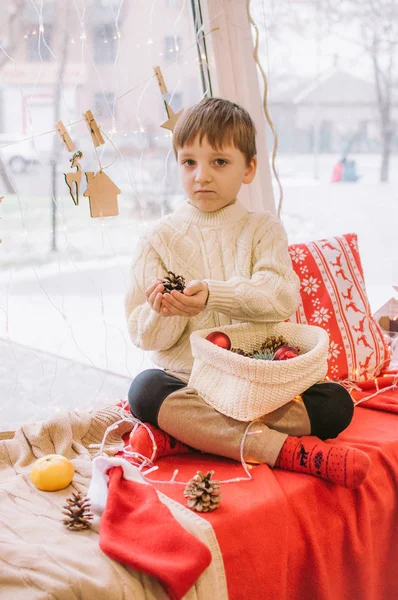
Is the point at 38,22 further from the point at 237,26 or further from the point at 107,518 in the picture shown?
the point at 107,518

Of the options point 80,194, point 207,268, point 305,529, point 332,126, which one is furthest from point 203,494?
point 332,126

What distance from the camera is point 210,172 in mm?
1556

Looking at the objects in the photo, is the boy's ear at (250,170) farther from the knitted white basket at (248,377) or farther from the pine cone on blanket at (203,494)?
the pine cone on blanket at (203,494)

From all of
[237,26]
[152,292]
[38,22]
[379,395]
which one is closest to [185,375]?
[152,292]

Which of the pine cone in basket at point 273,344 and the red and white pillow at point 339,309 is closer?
the pine cone in basket at point 273,344

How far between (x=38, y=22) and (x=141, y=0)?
31 cm

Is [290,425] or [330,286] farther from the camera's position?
[330,286]

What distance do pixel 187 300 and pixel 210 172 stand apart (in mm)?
320

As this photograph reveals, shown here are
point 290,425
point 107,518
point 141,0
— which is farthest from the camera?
point 141,0

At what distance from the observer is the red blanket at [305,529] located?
3.87ft

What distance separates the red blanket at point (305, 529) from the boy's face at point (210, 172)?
1.83ft

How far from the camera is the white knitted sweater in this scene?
1521mm

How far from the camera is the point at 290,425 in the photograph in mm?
1405

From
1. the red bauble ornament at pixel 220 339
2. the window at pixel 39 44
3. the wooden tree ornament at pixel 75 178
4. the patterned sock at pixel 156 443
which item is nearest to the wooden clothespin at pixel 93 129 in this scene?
the wooden tree ornament at pixel 75 178
